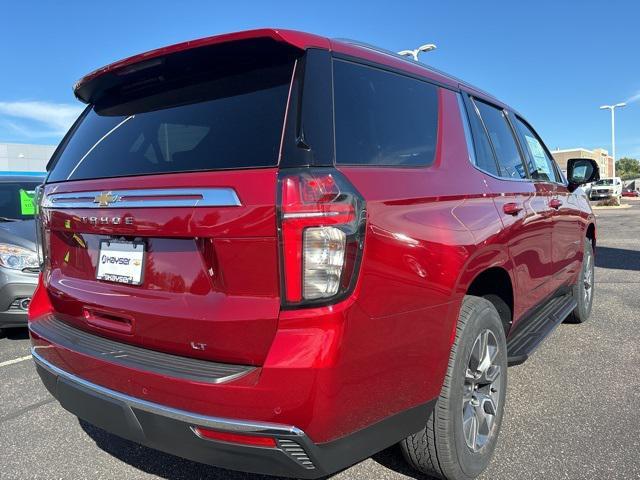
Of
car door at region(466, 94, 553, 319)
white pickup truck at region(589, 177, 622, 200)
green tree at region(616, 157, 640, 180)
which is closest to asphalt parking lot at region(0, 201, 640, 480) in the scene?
car door at region(466, 94, 553, 319)

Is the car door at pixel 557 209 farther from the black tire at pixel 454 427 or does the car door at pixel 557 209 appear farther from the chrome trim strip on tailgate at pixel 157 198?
the chrome trim strip on tailgate at pixel 157 198

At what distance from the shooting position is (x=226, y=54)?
2.01 meters

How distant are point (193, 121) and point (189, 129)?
0.13 ft

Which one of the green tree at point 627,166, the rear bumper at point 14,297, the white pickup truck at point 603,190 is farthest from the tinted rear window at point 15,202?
the green tree at point 627,166

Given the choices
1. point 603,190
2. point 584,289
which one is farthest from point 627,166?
point 584,289

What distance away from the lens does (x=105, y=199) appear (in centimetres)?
209

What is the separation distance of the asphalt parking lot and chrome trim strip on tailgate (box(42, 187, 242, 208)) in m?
1.39

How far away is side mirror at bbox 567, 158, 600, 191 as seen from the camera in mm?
4574

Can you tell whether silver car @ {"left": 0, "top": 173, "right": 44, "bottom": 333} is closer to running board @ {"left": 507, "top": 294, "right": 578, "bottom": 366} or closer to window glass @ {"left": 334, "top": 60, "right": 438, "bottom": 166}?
window glass @ {"left": 334, "top": 60, "right": 438, "bottom": 166}

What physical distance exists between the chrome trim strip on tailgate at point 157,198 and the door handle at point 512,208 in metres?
1.63

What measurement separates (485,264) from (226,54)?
4.83 ft

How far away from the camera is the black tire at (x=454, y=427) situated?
2137 mm

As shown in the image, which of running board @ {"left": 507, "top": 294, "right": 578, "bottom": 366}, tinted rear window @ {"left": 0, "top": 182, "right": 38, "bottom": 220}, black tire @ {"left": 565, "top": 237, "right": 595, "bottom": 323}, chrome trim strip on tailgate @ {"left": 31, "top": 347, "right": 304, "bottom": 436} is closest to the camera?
chrome trim strip on tailgate @ {"left": 31, "top": 347, "right": 304, "bottom": 436}

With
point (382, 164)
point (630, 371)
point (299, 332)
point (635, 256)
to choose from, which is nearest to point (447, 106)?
point (382, 164)
